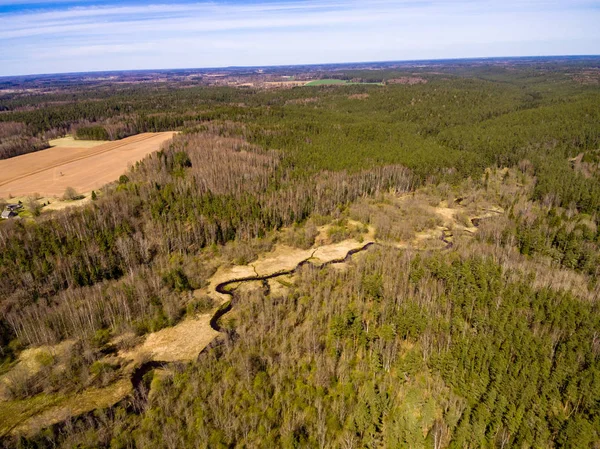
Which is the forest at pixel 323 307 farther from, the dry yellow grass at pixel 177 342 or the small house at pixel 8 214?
the small house at pixel 8 214

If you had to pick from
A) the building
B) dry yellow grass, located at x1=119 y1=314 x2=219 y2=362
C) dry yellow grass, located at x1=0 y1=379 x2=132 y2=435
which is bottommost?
dry yellow grass, located at x1=119 y1=314 x2=219 y2=362

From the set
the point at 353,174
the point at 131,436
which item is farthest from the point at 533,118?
the point at 131,436

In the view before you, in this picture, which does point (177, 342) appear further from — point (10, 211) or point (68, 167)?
point (68, 167)

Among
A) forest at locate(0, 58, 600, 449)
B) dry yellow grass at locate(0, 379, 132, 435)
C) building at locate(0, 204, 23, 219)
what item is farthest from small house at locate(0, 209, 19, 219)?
dry yellow grass at locate(0, 379, 132, 435)

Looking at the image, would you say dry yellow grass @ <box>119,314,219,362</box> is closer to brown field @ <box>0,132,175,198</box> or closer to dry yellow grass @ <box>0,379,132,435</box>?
dry yellow grass @ <box>0,379,132,435</box>

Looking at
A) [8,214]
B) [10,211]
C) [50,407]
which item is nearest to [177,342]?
[50,407]

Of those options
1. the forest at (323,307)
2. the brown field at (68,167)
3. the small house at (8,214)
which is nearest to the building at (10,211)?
the small house at (8,214)
